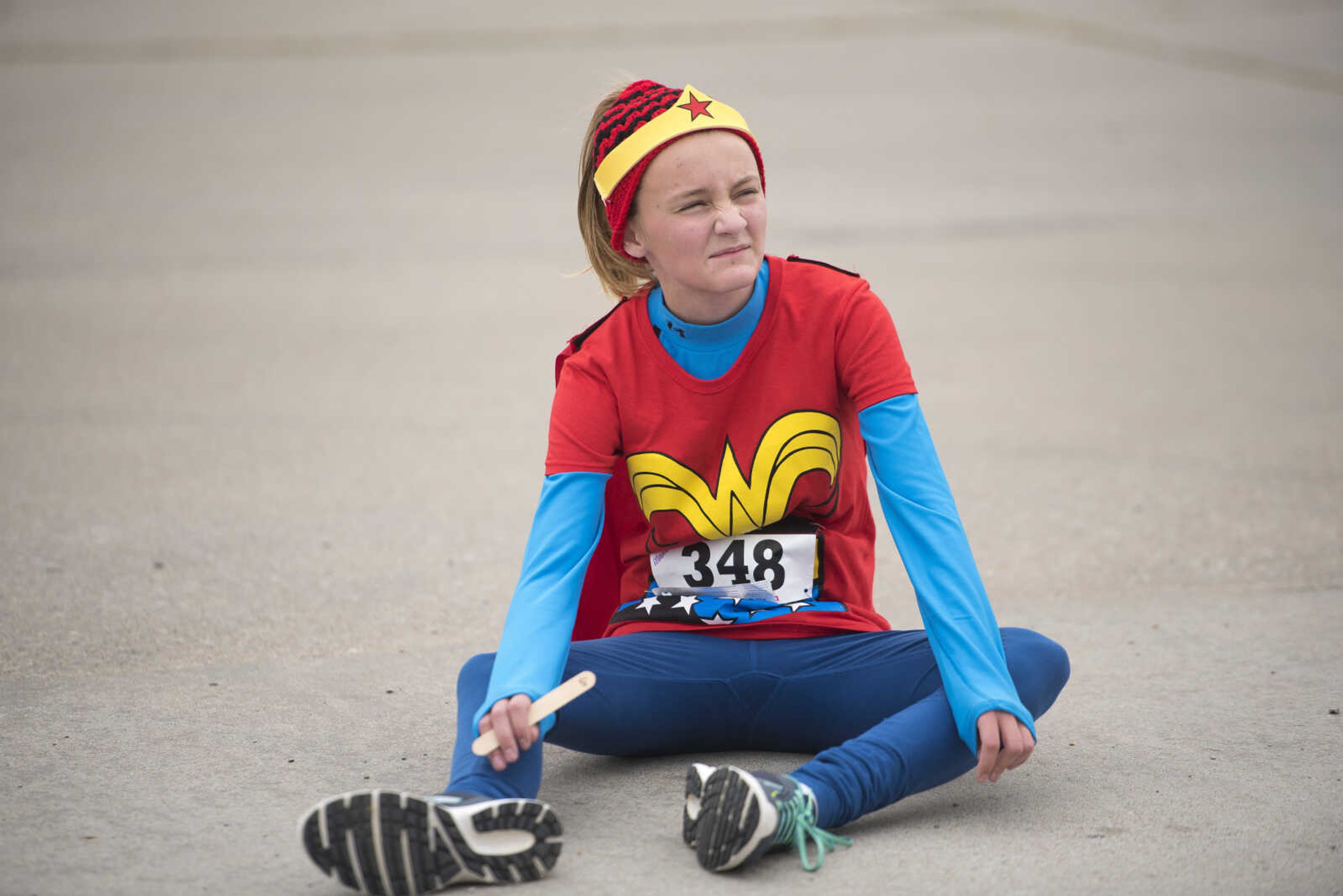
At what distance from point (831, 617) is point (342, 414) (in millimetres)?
3459

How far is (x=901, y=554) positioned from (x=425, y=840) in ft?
2.89

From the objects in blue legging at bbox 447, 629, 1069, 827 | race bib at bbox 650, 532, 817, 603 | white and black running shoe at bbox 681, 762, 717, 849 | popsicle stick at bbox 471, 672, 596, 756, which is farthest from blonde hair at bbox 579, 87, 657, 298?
white and black running shoe at bbox 681, 762, 717, 849

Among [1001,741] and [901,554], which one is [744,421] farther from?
[1001,741]

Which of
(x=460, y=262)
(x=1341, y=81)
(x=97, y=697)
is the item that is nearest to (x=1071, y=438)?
(x=97, y=697)

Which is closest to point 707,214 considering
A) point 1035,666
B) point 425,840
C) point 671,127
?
point 671,127

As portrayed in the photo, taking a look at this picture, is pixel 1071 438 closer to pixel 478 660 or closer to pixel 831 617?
pixel 831 617

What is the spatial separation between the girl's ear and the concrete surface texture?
0.91 ft

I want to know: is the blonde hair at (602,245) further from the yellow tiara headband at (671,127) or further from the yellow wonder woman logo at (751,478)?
the yellow wonder woman logo at (751,478)

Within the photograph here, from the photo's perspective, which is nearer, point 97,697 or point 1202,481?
point 97,697

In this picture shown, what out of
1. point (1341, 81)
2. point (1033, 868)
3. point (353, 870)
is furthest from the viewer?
point (1341, 81)

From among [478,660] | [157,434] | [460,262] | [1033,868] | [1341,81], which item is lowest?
[1033,868]

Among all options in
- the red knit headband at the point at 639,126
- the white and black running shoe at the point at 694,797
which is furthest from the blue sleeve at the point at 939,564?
the red knit headband at the point at 639,126

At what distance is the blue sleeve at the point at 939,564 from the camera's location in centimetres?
219

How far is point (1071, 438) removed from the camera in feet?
16.7
